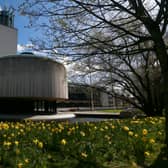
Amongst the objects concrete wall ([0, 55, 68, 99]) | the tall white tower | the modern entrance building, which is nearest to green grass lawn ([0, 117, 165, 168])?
the modern entrance building

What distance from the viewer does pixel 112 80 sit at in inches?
776

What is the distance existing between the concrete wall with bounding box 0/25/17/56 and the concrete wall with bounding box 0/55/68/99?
104ft

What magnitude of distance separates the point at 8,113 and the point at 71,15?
20.0 meters

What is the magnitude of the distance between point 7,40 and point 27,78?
34.6 metres

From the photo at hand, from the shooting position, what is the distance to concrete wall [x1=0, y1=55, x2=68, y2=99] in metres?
23.0

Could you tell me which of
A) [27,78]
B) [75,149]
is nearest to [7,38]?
[27,78]

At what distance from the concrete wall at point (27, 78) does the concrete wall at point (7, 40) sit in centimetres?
3180

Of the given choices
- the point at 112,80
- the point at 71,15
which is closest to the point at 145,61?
the point at 112,80

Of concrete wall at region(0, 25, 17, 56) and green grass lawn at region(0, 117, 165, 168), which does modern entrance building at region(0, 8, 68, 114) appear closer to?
green grass lawn at region(0, 117, 165, 168)

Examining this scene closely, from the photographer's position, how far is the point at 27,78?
23.2 meters

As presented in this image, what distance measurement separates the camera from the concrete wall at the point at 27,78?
23016mm

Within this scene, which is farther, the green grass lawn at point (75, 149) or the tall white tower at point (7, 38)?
the tall white tower at point (7, 38)

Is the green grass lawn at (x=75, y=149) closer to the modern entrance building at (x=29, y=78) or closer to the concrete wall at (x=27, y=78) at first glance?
the modern entrance building at (x=29, y=78)

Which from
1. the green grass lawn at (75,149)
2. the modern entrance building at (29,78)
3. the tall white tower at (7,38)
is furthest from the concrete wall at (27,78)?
the tall white tower at (7,38)
